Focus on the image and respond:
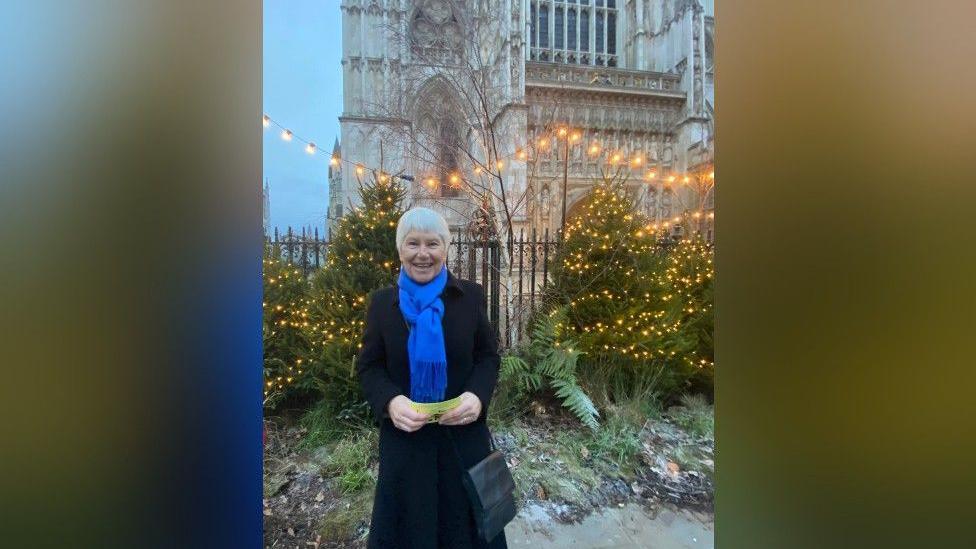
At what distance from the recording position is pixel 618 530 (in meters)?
2.54

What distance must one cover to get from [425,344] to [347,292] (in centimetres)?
228

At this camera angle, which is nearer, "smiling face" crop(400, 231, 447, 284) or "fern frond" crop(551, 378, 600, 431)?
"smiling face" crop(400, 231, 447, 284)

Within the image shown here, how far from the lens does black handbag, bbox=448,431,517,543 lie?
157 centimetres

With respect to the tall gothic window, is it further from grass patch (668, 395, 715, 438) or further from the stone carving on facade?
grass patch (668, 395, 715, 438)

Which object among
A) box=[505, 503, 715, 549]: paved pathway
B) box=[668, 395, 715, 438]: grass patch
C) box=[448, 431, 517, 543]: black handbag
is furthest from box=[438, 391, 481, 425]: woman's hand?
box=[668, 395, 715, 438]: grass patch

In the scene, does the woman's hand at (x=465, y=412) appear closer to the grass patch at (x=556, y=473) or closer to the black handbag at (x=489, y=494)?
the black handbag at (x=489, y=494)

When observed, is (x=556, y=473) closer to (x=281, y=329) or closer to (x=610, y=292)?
(x=610, y=292)

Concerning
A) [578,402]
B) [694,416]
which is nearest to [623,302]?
[578,402]

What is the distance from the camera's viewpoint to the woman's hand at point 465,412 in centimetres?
158

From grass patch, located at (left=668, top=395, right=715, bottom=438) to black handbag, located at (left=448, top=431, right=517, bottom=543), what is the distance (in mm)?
2972
